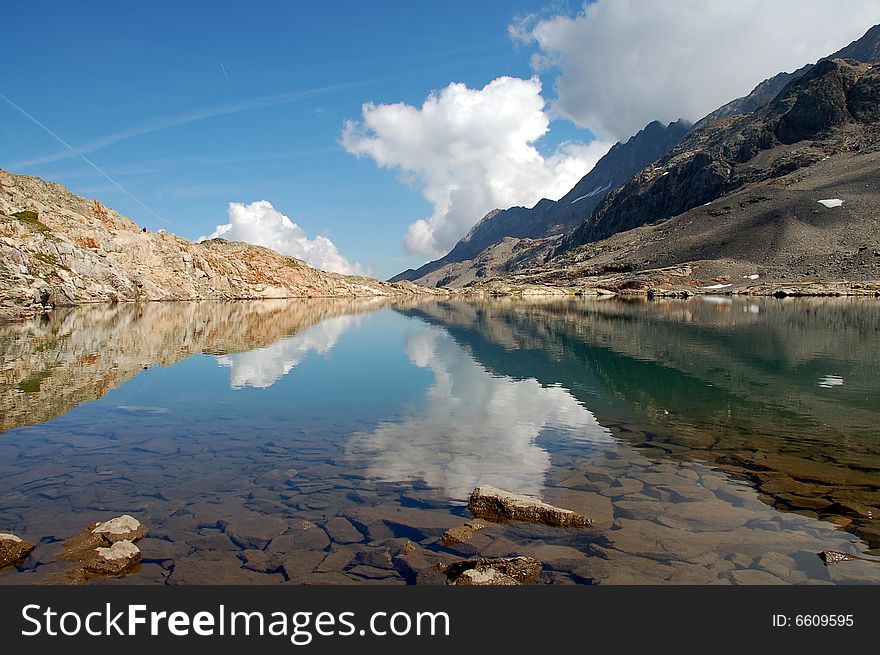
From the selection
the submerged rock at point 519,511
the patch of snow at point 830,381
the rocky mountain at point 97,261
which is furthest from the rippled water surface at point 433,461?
the rocky mountain at point 97,261

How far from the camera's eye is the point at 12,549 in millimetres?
9953

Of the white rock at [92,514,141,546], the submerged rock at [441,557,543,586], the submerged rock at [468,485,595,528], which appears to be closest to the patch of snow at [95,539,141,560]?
the white rock at [92,514,141,546]

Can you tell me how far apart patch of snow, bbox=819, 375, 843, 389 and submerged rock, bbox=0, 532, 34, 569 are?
33.3 m

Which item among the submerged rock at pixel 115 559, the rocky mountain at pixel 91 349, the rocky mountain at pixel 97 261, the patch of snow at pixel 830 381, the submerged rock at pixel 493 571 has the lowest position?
the submerged rock at pixel 493 571

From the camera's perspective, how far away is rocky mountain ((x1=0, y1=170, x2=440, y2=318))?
83500mm

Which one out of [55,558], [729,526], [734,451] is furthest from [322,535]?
[734,451]

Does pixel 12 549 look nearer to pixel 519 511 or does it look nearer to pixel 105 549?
pixel 105 549

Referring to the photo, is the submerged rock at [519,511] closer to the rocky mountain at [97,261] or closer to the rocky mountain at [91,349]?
the rocky mountain at [91,349]

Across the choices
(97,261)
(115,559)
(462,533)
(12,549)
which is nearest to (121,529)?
(115,559)

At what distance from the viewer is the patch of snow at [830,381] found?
2922 centimetres

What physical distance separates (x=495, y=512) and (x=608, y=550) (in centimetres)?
257

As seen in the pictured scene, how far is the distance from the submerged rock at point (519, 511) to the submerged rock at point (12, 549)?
8.68m

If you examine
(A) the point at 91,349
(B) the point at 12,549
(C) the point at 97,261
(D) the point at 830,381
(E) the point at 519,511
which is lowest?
(E) the point at 519,511

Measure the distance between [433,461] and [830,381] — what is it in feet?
84.9
